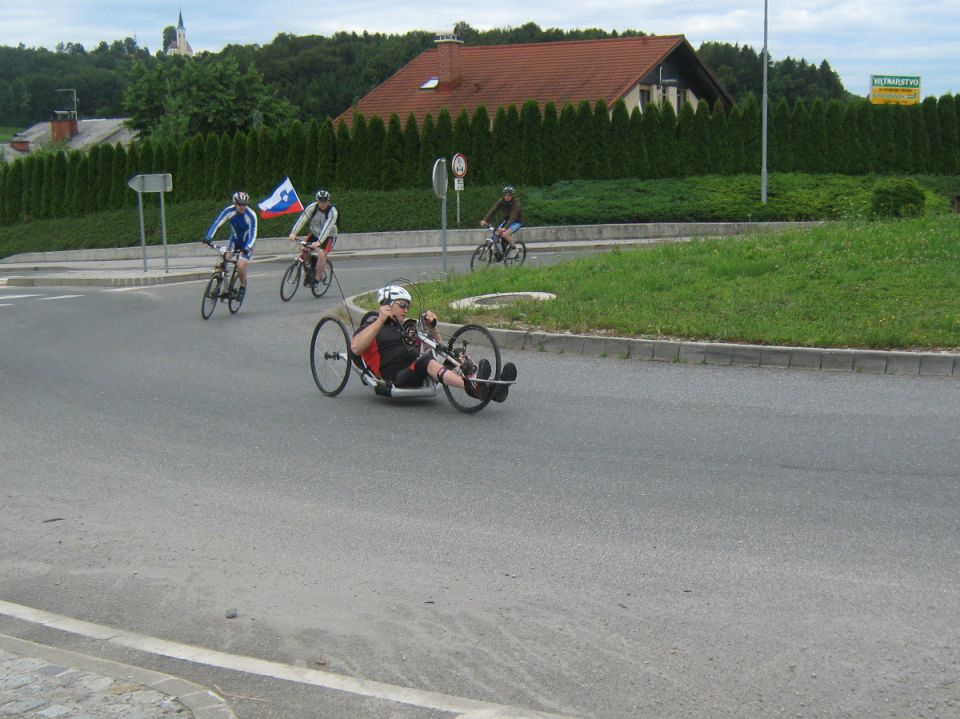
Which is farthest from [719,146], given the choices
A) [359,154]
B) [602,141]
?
[359,154]

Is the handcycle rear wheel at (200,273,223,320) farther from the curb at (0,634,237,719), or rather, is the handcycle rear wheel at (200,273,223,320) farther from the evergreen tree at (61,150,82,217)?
the evergreen tree at (61,150,82,217)

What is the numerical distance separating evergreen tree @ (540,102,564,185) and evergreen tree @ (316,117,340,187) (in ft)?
24.4

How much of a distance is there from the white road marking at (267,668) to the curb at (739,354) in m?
8.27

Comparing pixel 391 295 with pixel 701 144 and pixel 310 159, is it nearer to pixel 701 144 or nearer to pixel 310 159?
pixel 701 144

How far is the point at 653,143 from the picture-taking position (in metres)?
41.3

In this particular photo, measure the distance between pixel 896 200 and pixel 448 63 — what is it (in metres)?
33.9

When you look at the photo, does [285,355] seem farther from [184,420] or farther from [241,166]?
[241,166]

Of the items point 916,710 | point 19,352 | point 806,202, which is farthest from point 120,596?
point 806,202

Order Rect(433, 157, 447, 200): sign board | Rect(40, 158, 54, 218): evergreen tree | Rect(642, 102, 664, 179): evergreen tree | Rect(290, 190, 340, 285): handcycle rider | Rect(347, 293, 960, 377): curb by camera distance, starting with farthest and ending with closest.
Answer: Rect(40, 158, 54, 218): evergreen tree → Rect(642, 102, 664, 179): evergreen tree → Rect(290, 190, 340, 285): handcycle rider → Rect(433, 157, 447, 200): sign board → Rect(347, 293, 960, 377): curb

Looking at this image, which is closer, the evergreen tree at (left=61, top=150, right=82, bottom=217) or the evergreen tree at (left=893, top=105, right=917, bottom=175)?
the evergreen tree at (left=893, top=105, right=917, bottom=175)

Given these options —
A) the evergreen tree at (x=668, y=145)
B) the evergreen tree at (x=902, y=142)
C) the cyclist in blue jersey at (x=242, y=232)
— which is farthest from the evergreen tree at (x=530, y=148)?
the cyclist in blue jersey at (x=242, y=232)

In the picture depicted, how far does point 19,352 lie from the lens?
1544cm

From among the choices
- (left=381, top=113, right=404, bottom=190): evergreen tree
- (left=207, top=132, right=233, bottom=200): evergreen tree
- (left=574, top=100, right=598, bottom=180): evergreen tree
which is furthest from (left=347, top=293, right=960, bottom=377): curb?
(left=207, top=132, right=233, bottom=200): evergreen tree

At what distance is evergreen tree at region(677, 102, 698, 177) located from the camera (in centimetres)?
4116
